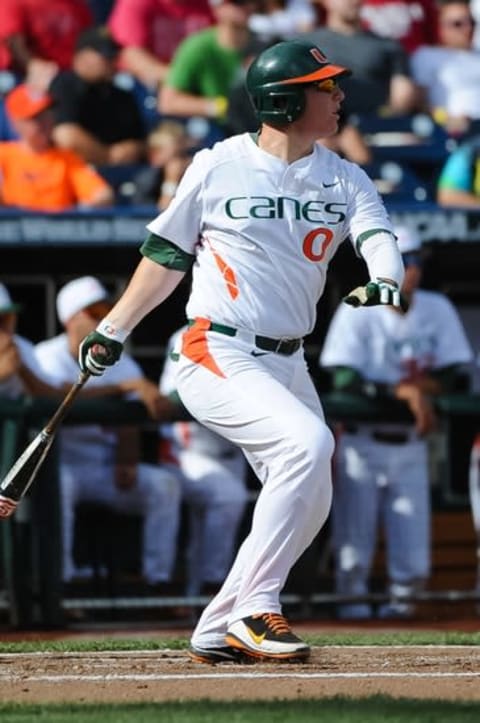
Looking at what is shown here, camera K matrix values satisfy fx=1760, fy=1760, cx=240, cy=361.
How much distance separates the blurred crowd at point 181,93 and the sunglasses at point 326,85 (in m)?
4.30

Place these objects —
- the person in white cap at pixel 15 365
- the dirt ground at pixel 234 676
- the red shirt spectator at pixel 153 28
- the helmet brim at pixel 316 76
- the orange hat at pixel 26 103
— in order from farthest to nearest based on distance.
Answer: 1. the red shirt spectator at pixel 153 28
2. the orange hat at pixel 26 103
3. the person in white cap at pixel 15 365
4. the helmet brim at pixel 316 76
5. the dirt ground at pixel 234 676

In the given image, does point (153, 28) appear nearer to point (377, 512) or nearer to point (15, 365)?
point (15, 365)

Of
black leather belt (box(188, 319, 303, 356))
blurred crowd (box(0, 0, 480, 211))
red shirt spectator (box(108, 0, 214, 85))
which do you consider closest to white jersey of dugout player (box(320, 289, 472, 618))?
blurred crowd (box(0, 0, 480, 211))

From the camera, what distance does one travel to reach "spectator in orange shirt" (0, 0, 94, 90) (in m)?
10.6

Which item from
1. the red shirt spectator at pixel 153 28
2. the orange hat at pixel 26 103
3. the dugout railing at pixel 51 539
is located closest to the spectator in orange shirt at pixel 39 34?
the red shirt spectator at pixel 153 28

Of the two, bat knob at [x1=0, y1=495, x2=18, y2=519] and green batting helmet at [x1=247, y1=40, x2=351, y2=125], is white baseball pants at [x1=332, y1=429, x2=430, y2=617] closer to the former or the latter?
bat knob at [x1=0, y1=495, x2=18, y2=519]

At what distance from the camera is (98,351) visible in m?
5.30

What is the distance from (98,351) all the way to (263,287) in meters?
0.54

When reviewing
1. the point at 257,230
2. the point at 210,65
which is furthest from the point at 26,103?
the point at 257,230

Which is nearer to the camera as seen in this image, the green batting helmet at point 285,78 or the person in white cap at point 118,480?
the green batting helmet at point 285,78

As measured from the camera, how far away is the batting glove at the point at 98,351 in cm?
530

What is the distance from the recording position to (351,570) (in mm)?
8938

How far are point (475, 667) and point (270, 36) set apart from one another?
647 cm

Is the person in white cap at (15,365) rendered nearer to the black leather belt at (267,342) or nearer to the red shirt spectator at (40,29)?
the red shirt spectator at (40,29)
